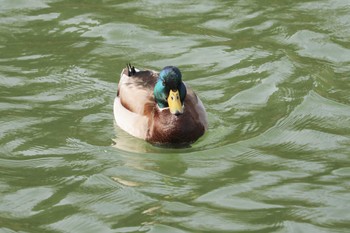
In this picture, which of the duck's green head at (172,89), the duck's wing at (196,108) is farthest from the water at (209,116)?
the duck's green head at (172,89)

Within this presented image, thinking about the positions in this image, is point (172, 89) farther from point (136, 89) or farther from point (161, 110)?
point (136, 89)

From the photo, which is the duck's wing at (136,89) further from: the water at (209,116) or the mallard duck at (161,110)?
the water at (209,116)

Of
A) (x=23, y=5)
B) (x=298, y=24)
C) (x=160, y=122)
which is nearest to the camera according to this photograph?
(x=160, y=122)

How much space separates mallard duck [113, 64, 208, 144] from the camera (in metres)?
11.1

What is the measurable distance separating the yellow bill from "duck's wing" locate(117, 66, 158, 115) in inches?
18.2

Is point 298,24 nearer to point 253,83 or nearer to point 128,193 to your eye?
point 253,83

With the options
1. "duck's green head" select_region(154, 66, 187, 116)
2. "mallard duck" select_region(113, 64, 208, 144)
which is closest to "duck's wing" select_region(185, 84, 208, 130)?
"mallard duck" select_region(113, 64, 208, 144)

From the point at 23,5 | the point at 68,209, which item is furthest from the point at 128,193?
Result: the point at 23,5

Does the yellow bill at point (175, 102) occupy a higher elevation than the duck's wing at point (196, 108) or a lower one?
higher

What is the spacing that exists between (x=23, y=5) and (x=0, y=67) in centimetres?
234

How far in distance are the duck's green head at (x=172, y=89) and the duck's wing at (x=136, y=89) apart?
0.35 meters

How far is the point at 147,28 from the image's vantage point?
46.7ft

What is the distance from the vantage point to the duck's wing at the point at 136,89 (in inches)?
457

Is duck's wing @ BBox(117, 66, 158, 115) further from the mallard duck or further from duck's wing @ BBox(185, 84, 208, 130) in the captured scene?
duck's wing @ BBox(185, 84, 208, 130)
